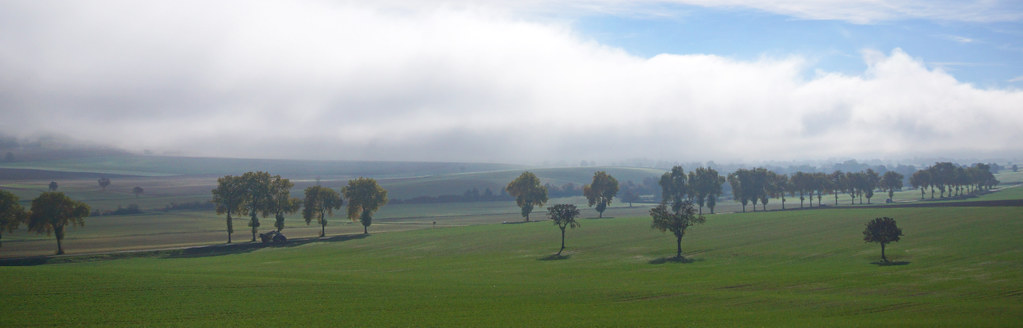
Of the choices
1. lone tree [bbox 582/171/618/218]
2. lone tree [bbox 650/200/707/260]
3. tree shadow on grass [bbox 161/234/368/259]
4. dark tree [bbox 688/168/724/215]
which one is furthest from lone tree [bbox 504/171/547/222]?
lone tree [bbox 650/200/707/260]

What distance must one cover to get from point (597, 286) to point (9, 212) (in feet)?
266

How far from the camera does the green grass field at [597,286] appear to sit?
33.5 meters

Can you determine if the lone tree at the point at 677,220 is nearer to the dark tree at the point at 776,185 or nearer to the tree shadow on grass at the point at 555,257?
the tree shadow on grass at the point at 555,257

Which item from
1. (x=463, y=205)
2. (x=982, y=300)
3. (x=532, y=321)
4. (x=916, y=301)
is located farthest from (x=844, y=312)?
(x=463, y=205)

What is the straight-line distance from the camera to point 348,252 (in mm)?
81375

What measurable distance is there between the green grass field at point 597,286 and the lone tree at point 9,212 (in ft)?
56.2

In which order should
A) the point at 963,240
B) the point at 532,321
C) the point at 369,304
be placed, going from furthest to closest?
the point at 963,240 < the point at 369,304 < the point at 532,321

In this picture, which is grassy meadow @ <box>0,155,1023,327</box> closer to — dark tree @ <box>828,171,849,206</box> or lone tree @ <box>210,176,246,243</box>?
lone tree @ <box>210,176,246,243</box>

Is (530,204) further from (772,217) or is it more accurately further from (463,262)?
(463,262)

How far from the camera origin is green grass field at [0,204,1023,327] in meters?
33.5

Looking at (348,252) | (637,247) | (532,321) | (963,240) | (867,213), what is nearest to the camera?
(532,321)

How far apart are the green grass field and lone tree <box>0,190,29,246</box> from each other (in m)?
17.1

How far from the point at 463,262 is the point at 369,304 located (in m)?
27.5

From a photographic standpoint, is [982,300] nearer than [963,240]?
Yes
